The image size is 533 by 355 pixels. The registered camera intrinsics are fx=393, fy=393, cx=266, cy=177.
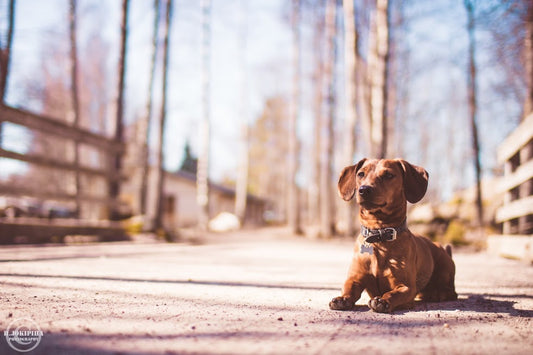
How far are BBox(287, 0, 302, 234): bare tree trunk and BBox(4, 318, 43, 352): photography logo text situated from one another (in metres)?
15.9

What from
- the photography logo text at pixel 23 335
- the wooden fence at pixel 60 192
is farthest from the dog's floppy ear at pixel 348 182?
the wooden fence at pixel 60 192

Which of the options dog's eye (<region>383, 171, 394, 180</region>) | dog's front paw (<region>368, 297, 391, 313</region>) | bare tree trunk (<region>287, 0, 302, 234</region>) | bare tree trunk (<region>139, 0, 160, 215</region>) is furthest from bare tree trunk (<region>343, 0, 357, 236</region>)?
dog's front paw (<region>368, 297, 391, 313</region>)

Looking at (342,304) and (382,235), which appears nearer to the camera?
(342,304)

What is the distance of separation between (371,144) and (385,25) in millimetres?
3627

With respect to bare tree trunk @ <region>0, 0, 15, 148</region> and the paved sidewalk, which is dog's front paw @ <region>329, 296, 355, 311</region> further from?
bare tree trunk @ <region>0, 0, 15, 148</region>

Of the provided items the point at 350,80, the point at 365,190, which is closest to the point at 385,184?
the point at 365,190

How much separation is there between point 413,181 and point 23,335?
2.56 m

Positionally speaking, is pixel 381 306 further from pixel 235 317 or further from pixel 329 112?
pixel 329 112

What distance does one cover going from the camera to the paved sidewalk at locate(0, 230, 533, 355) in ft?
5.75

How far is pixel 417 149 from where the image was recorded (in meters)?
36.6

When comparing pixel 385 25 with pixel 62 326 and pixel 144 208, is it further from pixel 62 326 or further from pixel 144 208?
pixel 62 326

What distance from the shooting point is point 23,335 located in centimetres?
179

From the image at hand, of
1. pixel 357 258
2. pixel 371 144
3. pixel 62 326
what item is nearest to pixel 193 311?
pixel 62 326

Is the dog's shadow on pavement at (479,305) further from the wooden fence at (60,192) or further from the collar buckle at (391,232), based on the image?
the wooden fence at (60,192)
